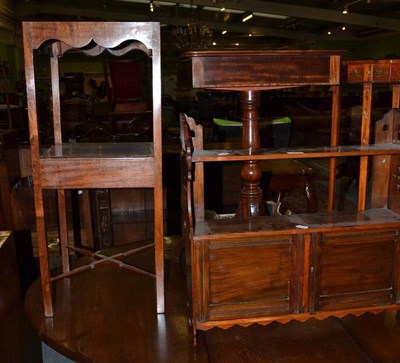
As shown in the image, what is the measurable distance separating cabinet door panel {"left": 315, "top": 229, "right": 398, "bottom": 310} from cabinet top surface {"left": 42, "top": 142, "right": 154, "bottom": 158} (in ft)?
2.40

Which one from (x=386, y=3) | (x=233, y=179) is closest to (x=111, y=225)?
(x=233, y=179)

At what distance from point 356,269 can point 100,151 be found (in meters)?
1.06

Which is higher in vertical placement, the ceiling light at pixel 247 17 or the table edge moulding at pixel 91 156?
the ceiling light at pixel 247 17

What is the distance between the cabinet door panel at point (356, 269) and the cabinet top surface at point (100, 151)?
73cm

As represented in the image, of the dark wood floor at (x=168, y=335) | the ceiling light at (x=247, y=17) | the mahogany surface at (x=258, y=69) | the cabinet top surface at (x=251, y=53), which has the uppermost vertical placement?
the ceiling light at (x=247, y=17)

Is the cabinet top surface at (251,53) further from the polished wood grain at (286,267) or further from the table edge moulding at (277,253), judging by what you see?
the polished wood grain at (286,267)

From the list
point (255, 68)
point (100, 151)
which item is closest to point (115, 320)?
point (100, 151)

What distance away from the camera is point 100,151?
1.82 meters

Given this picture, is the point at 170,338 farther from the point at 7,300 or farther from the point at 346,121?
the point at 346,121

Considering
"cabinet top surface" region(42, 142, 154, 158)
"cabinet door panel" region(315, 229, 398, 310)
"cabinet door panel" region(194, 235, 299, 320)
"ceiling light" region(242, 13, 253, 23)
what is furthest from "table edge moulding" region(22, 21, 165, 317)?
"ceiling light" region(242, 13, 253, 23)

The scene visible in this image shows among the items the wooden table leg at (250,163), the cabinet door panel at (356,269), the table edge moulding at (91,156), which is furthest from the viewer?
the wooden table leg at (250,163)

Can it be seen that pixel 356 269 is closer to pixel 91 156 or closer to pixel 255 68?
pixel 255 68

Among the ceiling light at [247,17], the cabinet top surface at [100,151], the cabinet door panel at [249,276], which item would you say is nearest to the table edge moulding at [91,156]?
the cabinet top surface at [100,151]

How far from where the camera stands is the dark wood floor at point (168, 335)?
1571 millimetres
